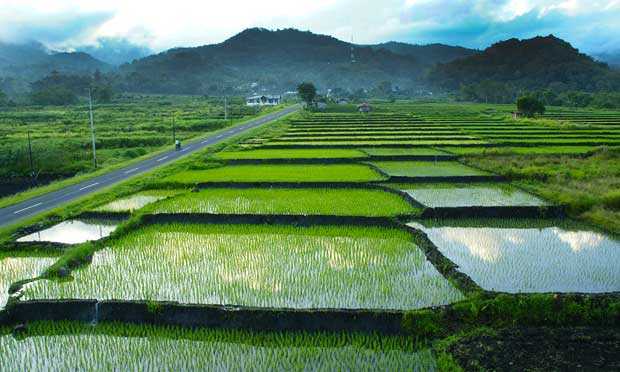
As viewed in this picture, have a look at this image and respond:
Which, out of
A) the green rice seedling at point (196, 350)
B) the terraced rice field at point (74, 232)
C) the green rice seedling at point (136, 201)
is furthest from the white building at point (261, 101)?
the green rice seedling at point (196, 350)

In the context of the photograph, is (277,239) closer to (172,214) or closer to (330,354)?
(172,214)

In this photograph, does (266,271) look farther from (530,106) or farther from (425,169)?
(530,106)

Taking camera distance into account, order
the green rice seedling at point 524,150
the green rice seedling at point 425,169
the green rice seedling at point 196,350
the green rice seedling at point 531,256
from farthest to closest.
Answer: the green rice seedling at point 524,150, the green rice seedling at point 425,169, the green rice seedling at point 531,256, the green rice seedling at point 196,350

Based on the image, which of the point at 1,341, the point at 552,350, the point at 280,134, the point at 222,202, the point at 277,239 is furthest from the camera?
the point at 280,134

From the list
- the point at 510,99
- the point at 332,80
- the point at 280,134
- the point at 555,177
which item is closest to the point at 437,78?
the point at 332,80

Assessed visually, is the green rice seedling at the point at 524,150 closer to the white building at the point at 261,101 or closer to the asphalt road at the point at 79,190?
the asphalt road at the point at 79,190

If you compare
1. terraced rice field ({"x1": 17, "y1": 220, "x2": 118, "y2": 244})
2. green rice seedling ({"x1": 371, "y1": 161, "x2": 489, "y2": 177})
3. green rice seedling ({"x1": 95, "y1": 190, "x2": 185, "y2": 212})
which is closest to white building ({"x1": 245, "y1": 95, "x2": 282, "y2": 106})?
green rice seedling ({"x1": 371, "y1": 161, "x2": 489, "y2": 177})
